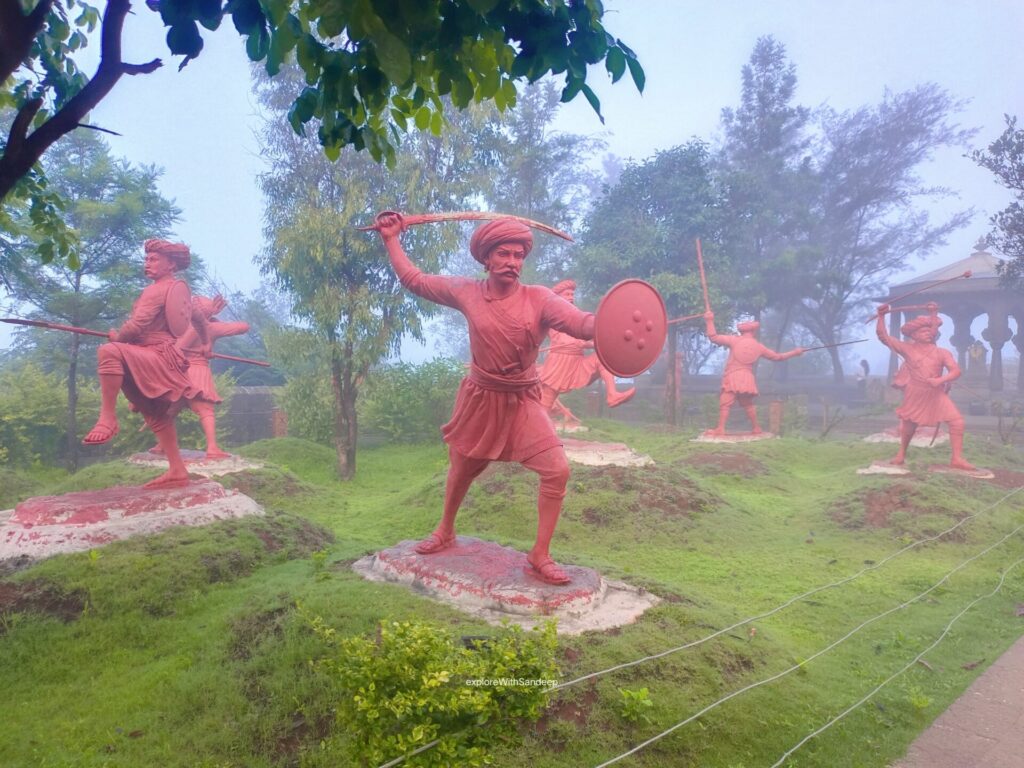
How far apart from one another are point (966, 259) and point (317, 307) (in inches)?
890

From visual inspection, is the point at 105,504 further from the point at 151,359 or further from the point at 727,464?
the point at 727,464

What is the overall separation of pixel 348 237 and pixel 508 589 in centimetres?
816

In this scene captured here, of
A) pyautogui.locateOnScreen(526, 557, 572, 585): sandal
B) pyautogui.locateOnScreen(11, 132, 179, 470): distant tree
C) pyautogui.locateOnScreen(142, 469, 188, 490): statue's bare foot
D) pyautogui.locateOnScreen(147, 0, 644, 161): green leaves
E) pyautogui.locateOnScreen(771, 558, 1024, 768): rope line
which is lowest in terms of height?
pyautogui.locateOnScreen(771, 558, 1024, 768): rope line

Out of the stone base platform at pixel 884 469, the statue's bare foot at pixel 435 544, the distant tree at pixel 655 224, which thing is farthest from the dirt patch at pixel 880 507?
the distant tree at pixel 655 224

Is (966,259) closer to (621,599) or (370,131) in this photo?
(621,599)

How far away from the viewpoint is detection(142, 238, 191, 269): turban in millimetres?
7484

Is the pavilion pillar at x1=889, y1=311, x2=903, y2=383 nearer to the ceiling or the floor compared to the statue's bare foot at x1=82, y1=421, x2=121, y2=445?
nearer to the ceiling

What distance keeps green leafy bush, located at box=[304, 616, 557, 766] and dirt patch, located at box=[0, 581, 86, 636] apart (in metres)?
2.84

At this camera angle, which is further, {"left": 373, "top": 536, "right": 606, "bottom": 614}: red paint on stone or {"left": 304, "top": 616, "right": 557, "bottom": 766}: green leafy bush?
{"left": 373, "top": 536, "right": 606, "bottom": 614}: red paint on stone

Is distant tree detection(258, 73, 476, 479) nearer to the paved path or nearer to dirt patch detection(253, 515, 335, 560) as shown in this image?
dirt patch detection(253, 515, 335, 560)

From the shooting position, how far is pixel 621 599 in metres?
4.46

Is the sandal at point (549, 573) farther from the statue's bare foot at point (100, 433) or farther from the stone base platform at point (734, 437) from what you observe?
the stone base platform at point (734, 437)

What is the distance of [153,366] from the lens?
6.60 metres

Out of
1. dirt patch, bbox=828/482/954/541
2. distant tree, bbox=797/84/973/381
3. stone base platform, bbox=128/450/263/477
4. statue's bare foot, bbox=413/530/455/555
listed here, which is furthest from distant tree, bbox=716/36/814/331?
statue's bare foot, bbox=413/530/455/555
